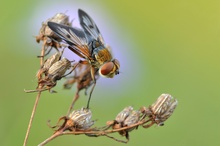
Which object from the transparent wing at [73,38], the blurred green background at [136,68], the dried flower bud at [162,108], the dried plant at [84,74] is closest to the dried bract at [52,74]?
the dried plant at [84,74]

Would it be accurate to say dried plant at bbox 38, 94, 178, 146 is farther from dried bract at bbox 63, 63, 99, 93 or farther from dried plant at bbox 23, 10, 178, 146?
dried bract at bbox 63, 63, 99, 93

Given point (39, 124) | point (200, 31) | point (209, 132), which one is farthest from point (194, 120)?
point (200, 31)

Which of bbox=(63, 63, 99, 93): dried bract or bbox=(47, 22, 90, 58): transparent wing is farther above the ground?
bbox=(47, 22, 90, 58): transparent wing

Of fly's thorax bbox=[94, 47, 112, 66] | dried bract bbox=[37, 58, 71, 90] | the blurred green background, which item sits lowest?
the blurred green background

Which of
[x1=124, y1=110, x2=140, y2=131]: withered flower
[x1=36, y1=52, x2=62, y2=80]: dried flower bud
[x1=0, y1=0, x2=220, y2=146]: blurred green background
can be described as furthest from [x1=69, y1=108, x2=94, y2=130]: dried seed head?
[x1=0, y1=0, x2=220, y2=146]: blurred green background

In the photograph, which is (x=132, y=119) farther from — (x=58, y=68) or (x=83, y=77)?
(x=83, y=77)

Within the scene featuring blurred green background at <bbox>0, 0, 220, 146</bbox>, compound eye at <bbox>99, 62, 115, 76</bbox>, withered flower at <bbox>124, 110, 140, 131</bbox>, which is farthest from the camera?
blurred green background at <bbox>0, 0, 220, 146</bbox>

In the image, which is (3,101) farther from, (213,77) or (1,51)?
(213,77)

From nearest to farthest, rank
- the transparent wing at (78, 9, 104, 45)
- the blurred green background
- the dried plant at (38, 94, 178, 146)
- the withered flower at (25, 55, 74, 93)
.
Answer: the dried plant at (38, 94, 178, 146), the withered flower at (25, 55, 74, 93), the transparent wing at (78, 9, 104, 45), the blurred green background
